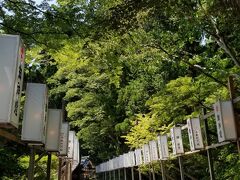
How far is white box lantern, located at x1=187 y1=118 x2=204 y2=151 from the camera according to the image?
8305mm

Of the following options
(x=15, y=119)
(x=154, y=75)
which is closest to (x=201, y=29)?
(x=154, y=75)

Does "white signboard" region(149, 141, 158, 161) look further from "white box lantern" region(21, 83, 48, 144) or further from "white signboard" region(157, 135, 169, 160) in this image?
"white box lantern" region(21, 83, 48, 144)

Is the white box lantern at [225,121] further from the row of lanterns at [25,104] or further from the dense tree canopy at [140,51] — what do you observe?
the row of lanterns at [25,104]

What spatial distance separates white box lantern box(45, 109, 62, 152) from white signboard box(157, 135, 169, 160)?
216 inches

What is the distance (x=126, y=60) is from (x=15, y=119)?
10.1 metres

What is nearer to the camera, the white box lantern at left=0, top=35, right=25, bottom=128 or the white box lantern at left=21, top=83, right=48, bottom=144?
the white box lantern at left=0, top=35, right=25, bottom=128

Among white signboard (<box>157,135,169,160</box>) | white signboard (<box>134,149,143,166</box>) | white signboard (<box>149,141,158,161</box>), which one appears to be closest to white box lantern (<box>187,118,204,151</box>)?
white signboard (<box>157,135,169,160</box>)

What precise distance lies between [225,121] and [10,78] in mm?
4108

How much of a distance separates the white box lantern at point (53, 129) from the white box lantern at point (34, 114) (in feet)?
4.32

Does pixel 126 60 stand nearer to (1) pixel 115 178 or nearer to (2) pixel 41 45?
(2) pixel 41 45

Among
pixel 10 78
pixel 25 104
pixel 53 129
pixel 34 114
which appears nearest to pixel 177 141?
pixel 53 129

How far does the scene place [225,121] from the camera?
6.12 meters

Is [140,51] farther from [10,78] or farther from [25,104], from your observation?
[10,78]

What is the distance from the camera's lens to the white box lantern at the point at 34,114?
580 cm
